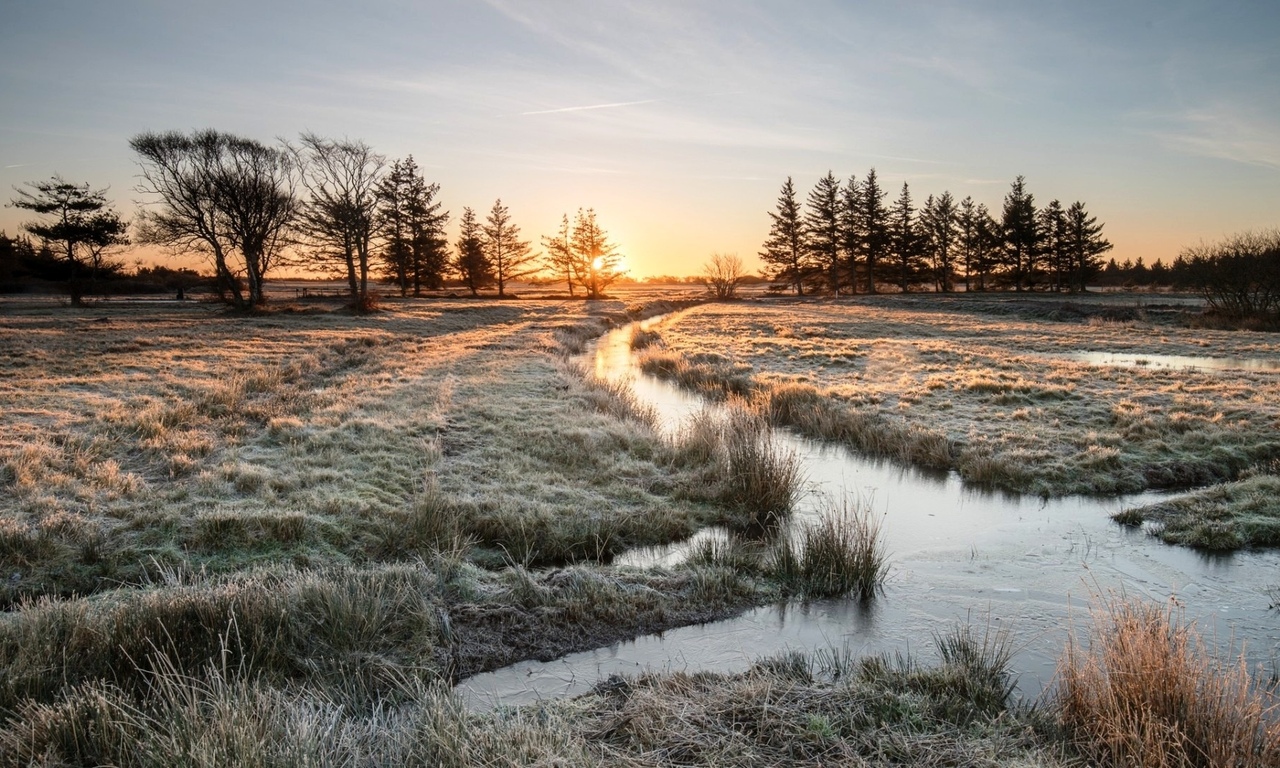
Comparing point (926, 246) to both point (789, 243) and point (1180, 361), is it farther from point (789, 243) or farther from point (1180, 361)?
point (1180, 361)

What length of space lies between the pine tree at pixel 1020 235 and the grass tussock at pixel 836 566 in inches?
2601

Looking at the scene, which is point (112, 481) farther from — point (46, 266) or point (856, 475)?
point (46, 266)

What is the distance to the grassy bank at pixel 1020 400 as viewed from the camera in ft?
35.1

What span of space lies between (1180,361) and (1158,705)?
22.5 meters

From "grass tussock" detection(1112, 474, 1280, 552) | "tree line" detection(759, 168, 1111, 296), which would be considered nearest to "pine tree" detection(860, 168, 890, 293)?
"tree line" detection(759, 168, 1111, 296)

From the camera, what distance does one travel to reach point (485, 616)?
611 cm

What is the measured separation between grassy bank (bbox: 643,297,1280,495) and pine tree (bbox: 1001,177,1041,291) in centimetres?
3601

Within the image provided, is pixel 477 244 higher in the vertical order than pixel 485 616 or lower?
higher

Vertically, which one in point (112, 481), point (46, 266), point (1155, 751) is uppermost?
point (46, 266)

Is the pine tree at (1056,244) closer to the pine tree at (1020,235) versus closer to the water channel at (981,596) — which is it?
the pine tree at (1020,235)

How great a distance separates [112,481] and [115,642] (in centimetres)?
441

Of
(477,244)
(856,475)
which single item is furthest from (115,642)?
(477,244)

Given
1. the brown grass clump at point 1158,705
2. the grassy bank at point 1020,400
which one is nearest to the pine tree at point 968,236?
the grassy bank at point 1020,400

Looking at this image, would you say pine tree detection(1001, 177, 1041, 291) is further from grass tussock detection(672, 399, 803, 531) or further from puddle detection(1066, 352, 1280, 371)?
grass tussock detection(672, 399, 803, 531)
